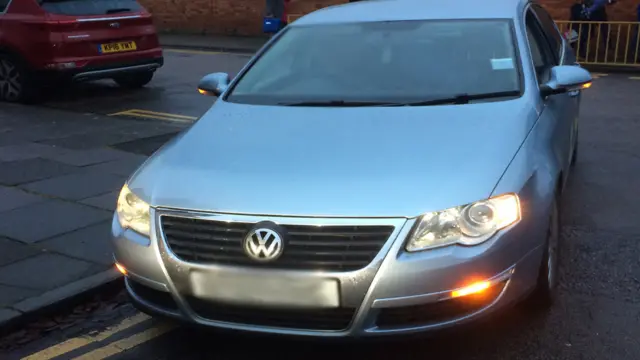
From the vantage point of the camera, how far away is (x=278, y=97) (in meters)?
4.19

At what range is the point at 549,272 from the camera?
3.60 metres

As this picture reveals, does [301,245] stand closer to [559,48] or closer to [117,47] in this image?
[559,48]

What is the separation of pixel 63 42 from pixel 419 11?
246 inches

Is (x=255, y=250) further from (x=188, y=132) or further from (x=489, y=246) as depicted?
(x=188, y=132)

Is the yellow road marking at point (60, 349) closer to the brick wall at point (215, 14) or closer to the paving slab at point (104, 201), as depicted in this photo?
the paving slab at point (104, 201)

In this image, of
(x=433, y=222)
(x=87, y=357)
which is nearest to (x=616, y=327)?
(x=433, y=222)

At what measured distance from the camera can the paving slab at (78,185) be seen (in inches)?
233

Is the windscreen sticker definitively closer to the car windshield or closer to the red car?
the car windshield

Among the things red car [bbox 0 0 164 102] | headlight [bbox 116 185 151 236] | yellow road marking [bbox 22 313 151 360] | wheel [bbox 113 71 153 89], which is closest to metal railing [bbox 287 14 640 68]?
wheel [bbox 113 71 153 89]

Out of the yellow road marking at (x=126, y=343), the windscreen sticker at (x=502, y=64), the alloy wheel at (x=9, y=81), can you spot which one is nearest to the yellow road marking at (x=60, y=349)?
the yellow road marking at (x=126, y=343)

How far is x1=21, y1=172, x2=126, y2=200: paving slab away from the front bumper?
2.94m

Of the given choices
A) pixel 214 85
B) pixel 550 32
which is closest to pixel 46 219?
pixel 214 85

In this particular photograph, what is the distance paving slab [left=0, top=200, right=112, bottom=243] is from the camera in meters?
5.00

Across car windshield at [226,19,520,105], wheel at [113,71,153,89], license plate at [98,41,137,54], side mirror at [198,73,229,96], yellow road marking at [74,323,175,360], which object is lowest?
wheel at [113,71,153,89]
